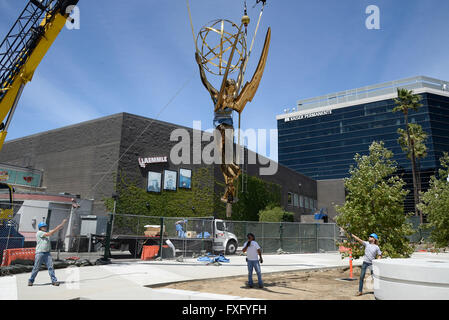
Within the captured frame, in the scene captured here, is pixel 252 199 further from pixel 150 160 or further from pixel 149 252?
pixel 149 252

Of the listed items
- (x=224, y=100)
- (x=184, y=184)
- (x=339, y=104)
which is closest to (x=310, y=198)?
(x=184, y=184)

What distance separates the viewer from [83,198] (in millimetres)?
27953

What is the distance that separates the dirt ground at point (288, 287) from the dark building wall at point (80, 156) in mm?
17864

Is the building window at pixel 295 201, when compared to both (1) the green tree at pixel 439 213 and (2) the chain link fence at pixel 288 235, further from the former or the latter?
(1) the green tree at pixel 439 213

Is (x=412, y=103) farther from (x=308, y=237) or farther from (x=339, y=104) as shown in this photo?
(x=339, y=104)

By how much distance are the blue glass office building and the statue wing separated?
11230cm

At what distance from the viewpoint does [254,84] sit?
10.3 metres

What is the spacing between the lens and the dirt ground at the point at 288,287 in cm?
912

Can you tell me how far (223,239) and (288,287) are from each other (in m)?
12.1

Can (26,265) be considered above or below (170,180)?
below

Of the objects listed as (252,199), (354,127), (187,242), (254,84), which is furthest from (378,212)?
(354,127)
